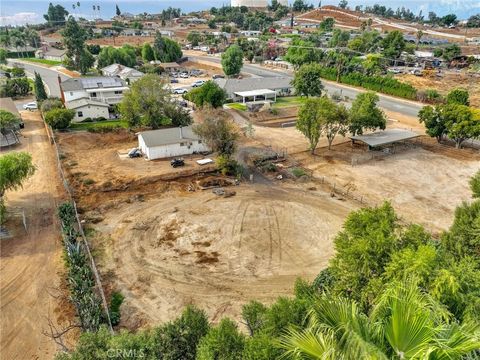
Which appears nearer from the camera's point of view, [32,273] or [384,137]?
[32,273]

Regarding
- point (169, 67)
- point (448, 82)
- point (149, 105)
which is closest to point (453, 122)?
point (149, 105)

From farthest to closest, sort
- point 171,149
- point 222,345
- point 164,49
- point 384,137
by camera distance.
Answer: point 164,49 → point 384,137 → point 171,149 → point 222,345

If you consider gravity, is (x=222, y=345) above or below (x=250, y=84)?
above

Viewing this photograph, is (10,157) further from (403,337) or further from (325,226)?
(403,337)

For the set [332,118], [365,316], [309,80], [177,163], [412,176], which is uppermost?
[365,316]

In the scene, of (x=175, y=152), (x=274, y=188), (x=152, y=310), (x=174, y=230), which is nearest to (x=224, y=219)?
(x=174, y=230)

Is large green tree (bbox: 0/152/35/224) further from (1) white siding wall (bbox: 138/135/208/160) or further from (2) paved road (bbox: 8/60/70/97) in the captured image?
(2) paved road (bbox: 8/60/70/97)

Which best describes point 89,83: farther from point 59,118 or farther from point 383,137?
point 383,137

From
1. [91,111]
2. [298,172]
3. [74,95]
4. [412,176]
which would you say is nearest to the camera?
[298,172]

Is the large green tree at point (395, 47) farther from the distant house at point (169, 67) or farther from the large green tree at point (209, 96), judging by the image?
the large green tree at point (209, 96)
